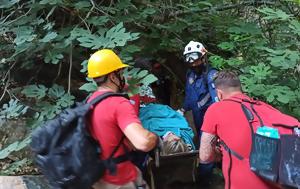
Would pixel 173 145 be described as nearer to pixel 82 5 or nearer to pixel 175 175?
pixel 175 175

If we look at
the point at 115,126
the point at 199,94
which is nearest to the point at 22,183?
the point at 115,126

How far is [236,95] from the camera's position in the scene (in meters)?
3.72

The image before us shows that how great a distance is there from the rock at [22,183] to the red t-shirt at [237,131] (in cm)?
248

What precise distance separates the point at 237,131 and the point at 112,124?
93 centimetres

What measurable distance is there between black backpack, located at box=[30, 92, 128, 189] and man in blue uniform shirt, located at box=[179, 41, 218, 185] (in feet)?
9.26

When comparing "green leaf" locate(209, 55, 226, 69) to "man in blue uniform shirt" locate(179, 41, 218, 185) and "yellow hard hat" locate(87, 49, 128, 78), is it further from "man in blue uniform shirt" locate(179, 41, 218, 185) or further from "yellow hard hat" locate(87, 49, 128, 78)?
"yellow hard hat" locate(87, 49, 128, 78)

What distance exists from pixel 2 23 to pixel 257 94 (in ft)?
11.0

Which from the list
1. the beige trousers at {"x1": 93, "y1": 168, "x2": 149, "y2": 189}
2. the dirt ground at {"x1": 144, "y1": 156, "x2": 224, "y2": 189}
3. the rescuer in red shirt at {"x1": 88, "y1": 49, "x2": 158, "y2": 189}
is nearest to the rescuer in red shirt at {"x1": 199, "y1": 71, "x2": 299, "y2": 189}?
the rescuer in red shirt at {"x1": 88, "y1": 49, "x2": 158, "y2": 189}

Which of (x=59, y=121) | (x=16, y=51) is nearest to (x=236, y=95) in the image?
Result: (x=59, y=121)

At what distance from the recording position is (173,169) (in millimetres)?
5430

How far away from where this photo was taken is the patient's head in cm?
514

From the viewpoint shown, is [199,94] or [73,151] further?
[199,94]

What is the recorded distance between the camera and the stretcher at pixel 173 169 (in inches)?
202

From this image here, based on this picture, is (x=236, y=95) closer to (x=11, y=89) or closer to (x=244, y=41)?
(x=244, y=41)
